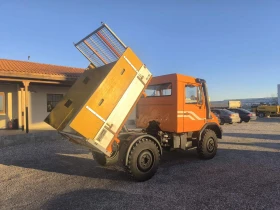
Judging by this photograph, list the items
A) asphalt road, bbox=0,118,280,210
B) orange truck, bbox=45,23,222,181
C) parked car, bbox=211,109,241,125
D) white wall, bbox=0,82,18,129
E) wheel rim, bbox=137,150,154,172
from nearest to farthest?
1. asphalt road, bbox=0,118,280,210
2. orange truck, bbox=45,23,222,181
3. wheel rim, bbox=137,150,154,172
4. white wall, bbox=0,82,18,129
5. parked car, bbox=211,109,241,125

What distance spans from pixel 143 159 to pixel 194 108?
2535 millimetres

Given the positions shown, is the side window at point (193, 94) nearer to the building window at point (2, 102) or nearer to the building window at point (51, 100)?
the building window at point (51, 100)

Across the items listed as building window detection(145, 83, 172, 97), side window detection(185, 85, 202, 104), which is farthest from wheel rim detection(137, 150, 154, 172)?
side window detection(185, 85, 202, 104)

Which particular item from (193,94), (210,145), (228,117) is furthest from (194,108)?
(228,117)

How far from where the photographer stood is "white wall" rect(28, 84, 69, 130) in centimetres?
A: 1436

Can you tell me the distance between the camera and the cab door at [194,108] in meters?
6.80

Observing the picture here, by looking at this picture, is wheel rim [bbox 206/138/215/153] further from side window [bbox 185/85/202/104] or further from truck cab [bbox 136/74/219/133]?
side window [bbox 185/85/202/104]

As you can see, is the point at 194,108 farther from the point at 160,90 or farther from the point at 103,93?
the point at 103,93

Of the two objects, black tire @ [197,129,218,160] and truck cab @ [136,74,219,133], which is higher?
truck cab @ [136,74,219,133]

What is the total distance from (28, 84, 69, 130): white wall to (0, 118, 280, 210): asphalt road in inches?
256

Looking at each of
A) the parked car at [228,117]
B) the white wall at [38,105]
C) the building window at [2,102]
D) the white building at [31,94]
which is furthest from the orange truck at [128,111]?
the parked car at [228,117]

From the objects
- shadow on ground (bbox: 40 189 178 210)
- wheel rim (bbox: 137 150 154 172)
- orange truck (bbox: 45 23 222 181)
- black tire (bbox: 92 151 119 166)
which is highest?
orange truck (bbox: 45 23 222 181)

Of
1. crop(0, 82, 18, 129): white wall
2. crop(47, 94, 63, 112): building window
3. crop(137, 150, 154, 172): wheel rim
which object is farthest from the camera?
crop(47, 94, 63, 112): building window

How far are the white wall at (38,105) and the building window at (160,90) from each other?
31.1ft
